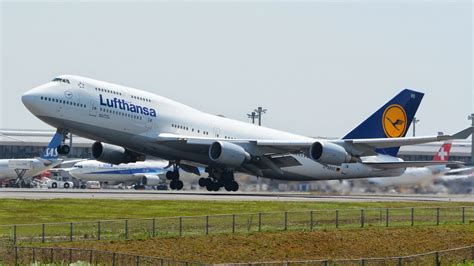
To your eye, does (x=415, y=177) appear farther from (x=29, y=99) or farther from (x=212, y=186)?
(x=29, y=99)

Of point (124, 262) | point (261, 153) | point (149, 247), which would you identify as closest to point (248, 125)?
point (261, 153)

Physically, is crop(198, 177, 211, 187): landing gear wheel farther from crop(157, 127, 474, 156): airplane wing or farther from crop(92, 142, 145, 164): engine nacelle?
crop(92, 142, 145, 164): engine nacelle

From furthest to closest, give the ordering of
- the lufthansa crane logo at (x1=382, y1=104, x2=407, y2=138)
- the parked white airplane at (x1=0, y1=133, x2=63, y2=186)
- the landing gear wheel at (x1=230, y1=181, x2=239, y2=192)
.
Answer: the parked white airplane at (x1=0, y1=133, x2=63, y2=186) → the lufthansa crane logo at (x1=382, y1=104, x2=407, y2=138) → the landing gear wheel at (x1=230, y1=181, x2=239, y2=192)

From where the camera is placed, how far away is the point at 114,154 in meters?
66.6

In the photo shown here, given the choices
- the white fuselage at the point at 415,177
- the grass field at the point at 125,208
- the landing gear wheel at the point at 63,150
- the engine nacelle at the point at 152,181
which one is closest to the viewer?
the grass field at the point at 125,208

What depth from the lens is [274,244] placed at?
41.5 metres

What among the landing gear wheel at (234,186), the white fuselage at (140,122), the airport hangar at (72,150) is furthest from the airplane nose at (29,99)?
the airport hangar at (72,150)

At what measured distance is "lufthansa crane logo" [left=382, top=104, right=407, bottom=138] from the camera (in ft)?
231

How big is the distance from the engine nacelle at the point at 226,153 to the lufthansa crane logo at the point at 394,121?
12470 millimetres

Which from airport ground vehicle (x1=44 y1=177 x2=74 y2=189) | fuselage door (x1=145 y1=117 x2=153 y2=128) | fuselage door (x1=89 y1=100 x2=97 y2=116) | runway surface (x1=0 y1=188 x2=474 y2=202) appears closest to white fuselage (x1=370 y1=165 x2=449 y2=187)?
runway surface (x1=0 y1=188 x2=474 y2=202)

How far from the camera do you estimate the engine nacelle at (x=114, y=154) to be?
66.5m

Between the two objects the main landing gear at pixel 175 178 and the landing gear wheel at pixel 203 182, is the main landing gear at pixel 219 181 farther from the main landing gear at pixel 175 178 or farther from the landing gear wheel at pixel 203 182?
the main landing gear at pixel 175 178

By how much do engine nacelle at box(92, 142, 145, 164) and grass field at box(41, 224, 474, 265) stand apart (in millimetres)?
25385

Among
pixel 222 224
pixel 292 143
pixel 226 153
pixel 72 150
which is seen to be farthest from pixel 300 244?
pixel 72 150
